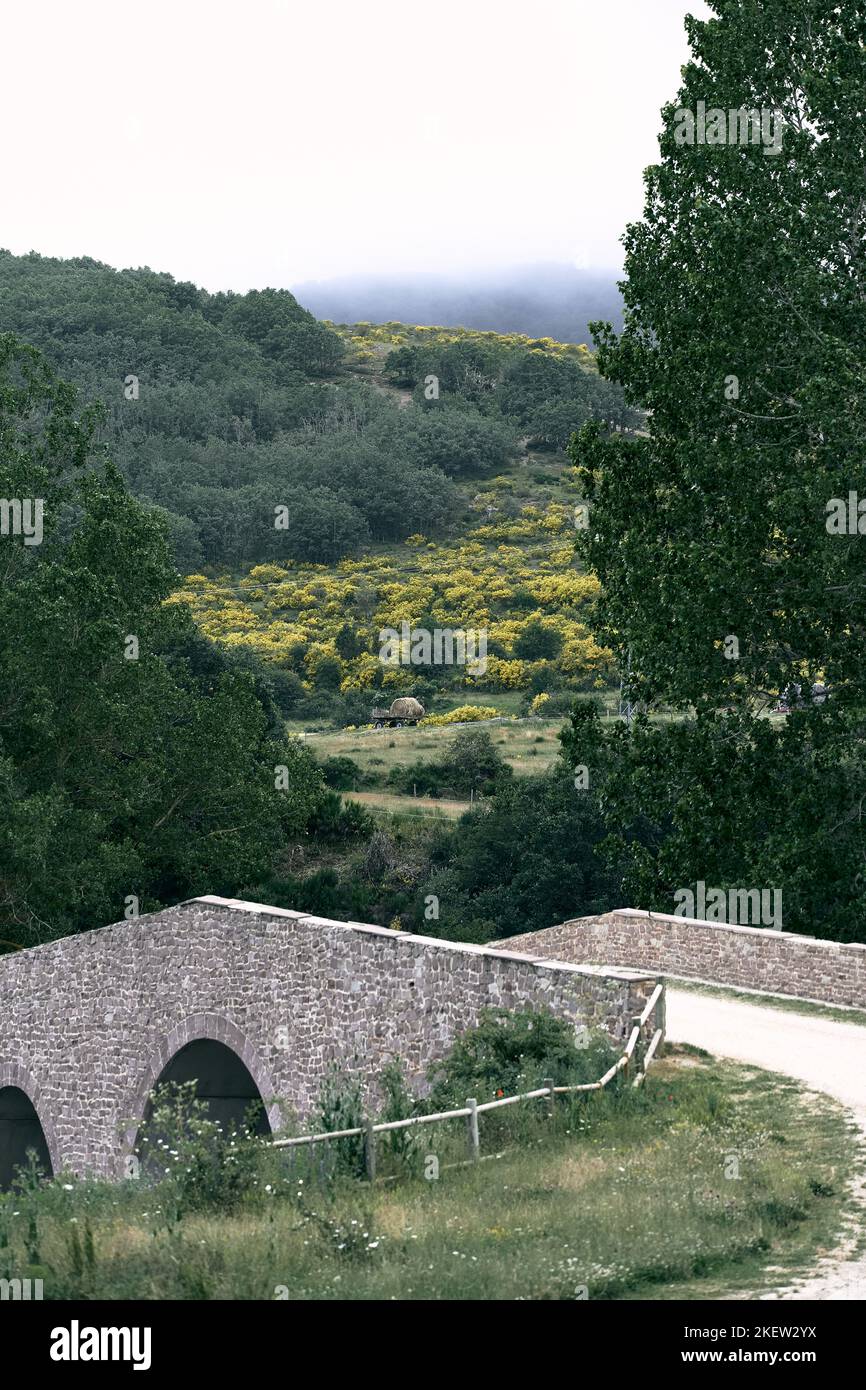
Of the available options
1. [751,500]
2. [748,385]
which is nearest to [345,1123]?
[751,500]

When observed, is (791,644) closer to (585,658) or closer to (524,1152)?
(524,1152)

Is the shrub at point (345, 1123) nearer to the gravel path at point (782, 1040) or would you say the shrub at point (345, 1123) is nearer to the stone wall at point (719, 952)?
the gravel path at point (782, 1040)

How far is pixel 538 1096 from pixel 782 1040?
16.1 ft

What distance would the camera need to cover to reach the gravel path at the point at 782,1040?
15.4 m

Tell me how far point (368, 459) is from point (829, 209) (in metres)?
87.4

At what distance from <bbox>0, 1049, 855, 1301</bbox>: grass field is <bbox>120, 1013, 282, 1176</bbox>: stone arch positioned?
6768 mm

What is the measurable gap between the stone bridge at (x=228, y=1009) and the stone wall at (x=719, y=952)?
158cm

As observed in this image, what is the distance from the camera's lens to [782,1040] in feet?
57.4

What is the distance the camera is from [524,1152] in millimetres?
12758

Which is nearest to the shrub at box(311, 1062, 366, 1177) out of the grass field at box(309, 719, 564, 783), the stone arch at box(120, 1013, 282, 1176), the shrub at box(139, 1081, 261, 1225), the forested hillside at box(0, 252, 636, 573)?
the shrub at box(139, 1081, 261, 1225)

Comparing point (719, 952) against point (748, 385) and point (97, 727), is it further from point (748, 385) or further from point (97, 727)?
point (97, 727)

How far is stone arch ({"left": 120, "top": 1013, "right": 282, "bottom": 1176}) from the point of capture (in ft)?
66.8

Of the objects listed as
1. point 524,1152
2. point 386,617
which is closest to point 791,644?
→ point 524,1152

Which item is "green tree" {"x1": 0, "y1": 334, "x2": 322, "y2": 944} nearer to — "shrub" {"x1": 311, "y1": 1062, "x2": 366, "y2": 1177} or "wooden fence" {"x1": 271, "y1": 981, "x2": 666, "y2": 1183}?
"shrub" {"x1": 311, "y1": 1062, "x2": 366, "y2": 1177}
